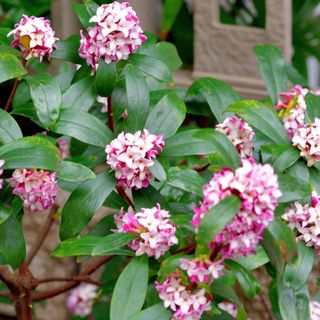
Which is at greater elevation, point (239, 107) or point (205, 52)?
point (239, 107)

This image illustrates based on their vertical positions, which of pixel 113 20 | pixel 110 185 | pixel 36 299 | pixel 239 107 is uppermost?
pixel 113 20

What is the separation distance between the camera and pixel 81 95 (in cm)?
158

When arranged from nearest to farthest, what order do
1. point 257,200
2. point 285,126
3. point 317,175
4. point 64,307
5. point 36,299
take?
point 257,200 → point 317,175 → point 285,126 → point 36,299 → point 64,307

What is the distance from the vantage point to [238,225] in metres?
1.15

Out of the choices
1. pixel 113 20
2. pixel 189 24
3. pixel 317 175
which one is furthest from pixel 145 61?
pixel 189 24

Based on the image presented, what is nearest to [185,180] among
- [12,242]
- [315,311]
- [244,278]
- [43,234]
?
[244,278]

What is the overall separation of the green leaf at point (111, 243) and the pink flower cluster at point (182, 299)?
0.09m

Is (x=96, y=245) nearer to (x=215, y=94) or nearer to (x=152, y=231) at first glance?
(x=152, y=231)

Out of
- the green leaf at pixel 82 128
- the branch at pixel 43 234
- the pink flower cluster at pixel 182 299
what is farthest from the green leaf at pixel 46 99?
the branch at pixel 43 234

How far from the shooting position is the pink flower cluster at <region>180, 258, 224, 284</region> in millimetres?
1233

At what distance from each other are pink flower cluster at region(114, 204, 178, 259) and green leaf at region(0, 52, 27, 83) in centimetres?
32

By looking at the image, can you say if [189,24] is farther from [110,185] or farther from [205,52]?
[110,185]

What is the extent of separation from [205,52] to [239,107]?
117 centimetres

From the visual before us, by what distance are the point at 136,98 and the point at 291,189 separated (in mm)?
367
